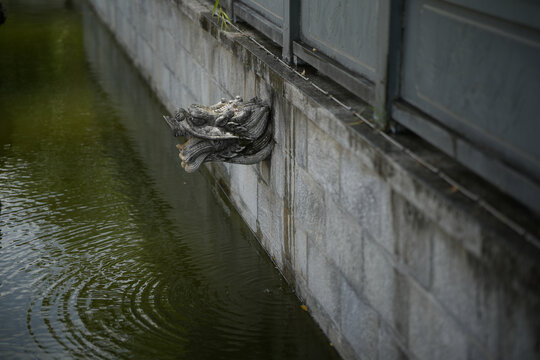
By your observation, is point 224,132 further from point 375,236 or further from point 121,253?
point 375,236

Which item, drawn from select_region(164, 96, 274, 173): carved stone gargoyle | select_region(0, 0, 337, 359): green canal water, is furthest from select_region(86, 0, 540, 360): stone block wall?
select_region(0, 0, 337, 359): green canal water

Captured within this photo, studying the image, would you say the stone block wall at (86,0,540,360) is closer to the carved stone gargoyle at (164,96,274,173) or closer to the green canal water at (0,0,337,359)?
the carved stone gargoyle at (164,96,274,173)

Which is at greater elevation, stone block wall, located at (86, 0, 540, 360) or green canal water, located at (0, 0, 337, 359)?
stone block wall, located at (86, 0, 540, 360)

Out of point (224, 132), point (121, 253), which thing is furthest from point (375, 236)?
point (121, 253)

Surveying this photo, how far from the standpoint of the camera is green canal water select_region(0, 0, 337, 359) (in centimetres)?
582

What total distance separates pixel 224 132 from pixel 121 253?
191 cm

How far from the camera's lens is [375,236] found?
14.4 ft

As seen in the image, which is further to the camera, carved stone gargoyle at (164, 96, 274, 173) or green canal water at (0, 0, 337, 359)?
carved stone gargoyle at (164, 96, 274, 173)

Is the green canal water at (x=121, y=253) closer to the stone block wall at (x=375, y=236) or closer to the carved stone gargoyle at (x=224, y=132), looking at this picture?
the stone block wall at (x=375, y=236)

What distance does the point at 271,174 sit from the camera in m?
6.74

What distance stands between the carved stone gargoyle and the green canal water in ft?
3.90

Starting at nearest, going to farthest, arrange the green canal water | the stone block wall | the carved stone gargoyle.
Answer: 1. the stone block wall
2. the green canal water
3. the carved stone gargoyle

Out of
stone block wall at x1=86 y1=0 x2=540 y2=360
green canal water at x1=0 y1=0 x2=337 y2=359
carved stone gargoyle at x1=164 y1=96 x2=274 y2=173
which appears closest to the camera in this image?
stone block wall at x1=86 y1=0 x2=540 y2=360

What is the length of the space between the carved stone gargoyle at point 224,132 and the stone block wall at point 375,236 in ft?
0.49
